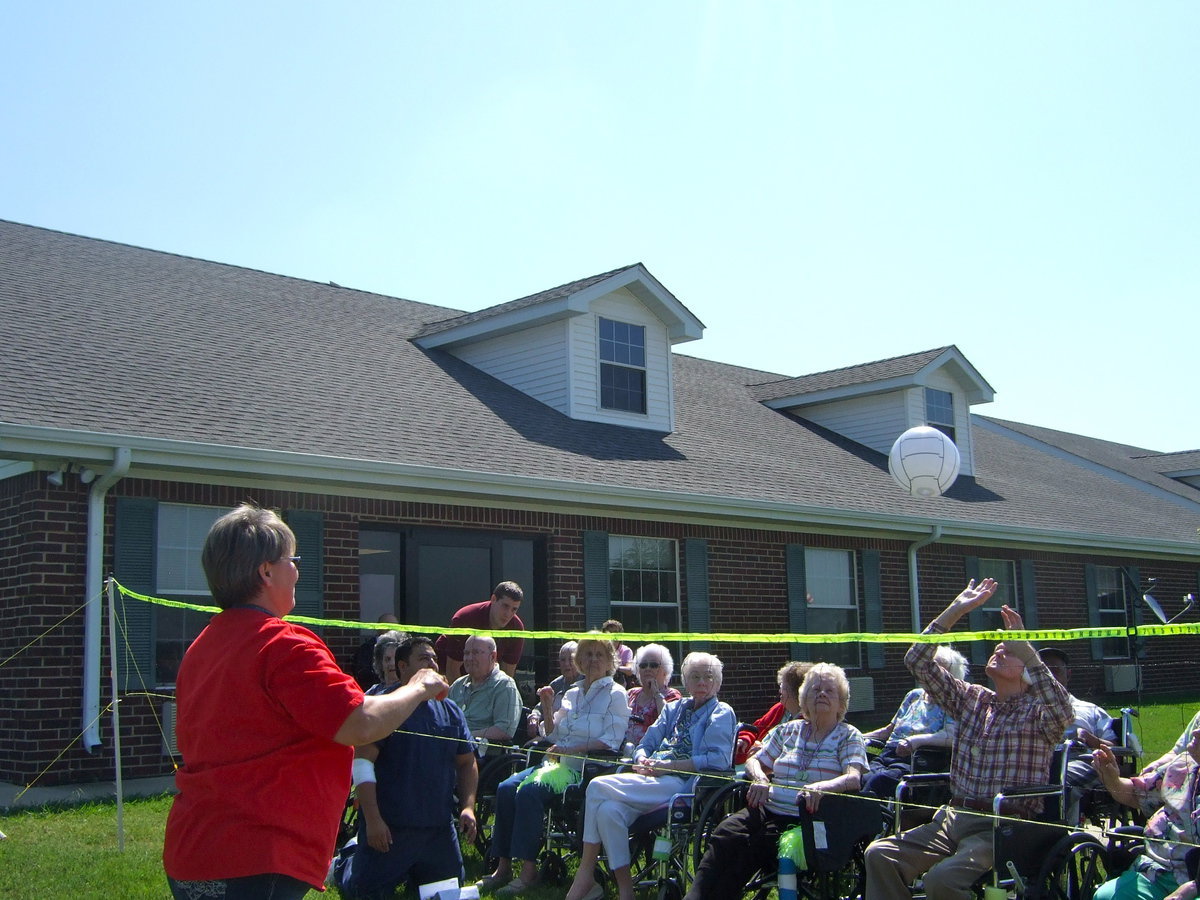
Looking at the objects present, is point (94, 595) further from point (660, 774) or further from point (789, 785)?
point (789, 785)

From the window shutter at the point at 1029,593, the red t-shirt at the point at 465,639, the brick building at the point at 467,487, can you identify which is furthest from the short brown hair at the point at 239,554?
the window shutter at the point at 1029,593

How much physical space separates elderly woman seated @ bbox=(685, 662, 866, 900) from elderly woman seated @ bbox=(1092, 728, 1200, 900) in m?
1.23

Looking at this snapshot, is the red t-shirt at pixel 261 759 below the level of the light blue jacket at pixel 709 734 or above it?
above

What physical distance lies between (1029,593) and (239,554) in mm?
17177

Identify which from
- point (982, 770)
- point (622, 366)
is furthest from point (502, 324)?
point (982, 770)

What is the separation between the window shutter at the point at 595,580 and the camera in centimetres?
1302

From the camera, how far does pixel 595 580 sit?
1312 cm

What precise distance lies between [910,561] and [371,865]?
12502 mm

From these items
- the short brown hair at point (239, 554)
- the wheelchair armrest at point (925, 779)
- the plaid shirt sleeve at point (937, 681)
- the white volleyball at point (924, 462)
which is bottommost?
the wheelchair armrest at point (925, 779)

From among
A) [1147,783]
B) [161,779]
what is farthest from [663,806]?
[161,779]

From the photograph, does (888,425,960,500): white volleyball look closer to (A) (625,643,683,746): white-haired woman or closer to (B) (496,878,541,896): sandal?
(A) (625,643,683,746): white-haired woman

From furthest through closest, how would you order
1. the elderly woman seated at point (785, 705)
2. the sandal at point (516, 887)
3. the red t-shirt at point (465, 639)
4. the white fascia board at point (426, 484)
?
1. the white fascia board at point (426, 484)
2. the red t-shirt at point (465, 639)
3. the elderly woman seated at point (785, 705)
4. the sandal at point (516, 887)

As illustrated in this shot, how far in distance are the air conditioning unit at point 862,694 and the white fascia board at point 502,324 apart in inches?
232

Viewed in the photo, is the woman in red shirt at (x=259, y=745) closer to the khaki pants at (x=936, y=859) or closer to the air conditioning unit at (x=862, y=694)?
the khaki pants at (x=936, y=859)
